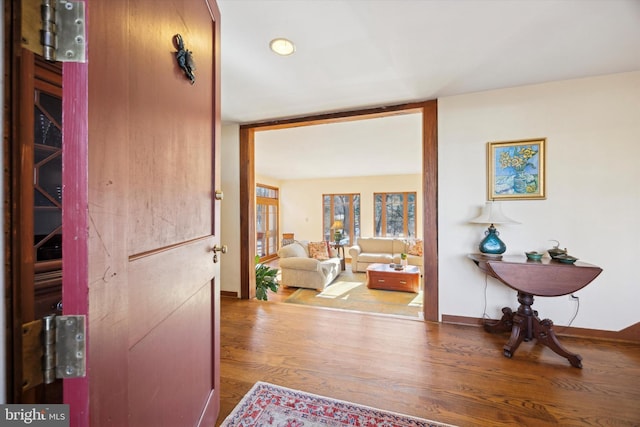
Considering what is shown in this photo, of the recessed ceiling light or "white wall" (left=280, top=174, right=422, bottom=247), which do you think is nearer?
the recessed ceiling light

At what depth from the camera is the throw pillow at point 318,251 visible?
5.81 meters

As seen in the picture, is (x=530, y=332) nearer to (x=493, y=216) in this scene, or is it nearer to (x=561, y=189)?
(x=493, y=216)

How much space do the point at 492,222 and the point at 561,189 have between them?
69cm

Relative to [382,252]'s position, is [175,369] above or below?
above

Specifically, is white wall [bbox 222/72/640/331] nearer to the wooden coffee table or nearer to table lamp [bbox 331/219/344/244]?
the wooden coffee table

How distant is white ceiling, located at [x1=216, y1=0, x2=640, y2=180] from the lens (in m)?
1.43

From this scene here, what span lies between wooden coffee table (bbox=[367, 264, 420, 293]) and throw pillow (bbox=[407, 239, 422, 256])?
128 centimetres

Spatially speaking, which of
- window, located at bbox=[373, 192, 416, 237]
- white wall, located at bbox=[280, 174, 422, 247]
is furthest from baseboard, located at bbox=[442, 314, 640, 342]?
window, located at bbox=[373, 192, 416, 237]

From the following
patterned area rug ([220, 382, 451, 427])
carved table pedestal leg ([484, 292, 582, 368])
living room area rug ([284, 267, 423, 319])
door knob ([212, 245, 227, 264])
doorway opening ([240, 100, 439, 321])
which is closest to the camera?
door knob ([212, 245, 227, 264])

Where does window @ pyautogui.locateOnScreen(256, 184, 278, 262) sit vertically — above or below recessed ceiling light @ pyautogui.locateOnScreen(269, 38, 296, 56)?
below

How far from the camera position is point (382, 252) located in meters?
6.36

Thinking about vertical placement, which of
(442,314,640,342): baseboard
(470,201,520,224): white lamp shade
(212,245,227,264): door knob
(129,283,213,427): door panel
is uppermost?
(470,201,520,224): white lamp shade

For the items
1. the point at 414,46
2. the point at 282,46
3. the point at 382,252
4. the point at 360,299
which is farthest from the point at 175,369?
the point at 382,252

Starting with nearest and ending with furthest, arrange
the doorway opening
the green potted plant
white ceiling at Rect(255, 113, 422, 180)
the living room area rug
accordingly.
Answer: the doorway opening, the green potted plant, white ceiling at Rect(255, 113, 422, 180), the living room area rug
